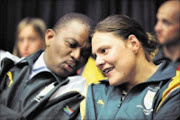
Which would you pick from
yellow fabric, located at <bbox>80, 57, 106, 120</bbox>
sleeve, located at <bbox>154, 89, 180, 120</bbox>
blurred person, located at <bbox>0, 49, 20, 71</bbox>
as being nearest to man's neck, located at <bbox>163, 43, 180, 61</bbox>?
sleeve, located at <bbox>154, 89, 180, 120</bbox>

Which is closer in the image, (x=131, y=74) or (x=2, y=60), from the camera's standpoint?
(x=131, y=74)

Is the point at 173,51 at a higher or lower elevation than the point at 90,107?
higher

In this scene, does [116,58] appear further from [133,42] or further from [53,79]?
[53,79]

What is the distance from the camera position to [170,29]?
675 millimetres

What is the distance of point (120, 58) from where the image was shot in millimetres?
794

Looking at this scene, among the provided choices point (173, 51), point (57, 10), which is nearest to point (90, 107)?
point (173, 51)

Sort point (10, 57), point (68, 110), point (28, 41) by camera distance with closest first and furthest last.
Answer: point (68, 110), point (10, 57), point (28, 41)

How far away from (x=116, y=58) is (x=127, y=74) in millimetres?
57

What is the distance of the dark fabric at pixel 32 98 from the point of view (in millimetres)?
876

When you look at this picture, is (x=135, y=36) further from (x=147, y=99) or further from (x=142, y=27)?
(x=147, y=99)

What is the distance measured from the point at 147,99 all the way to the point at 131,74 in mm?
91

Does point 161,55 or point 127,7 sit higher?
point 127,7

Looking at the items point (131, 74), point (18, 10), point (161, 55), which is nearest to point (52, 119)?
point (131, 74)

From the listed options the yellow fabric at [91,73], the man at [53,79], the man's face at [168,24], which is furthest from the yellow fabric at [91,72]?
the man's face at [168,24]
